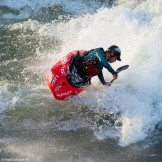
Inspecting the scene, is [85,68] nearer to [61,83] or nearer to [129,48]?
[61,83]

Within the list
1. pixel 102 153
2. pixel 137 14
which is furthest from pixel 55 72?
pixel 137 14

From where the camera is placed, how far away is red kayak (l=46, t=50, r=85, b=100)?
25.5 feet

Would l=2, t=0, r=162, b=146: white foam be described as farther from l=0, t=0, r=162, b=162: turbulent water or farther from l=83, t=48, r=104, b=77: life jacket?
l=83, t=48, r=104, b=77: life jacket

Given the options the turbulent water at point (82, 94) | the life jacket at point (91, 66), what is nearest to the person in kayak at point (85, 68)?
the life jacket at point (91, 66)

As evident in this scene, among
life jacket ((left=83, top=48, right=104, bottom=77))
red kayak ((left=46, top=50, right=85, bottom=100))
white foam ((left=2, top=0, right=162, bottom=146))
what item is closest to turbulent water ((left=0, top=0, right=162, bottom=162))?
white foam ((left=2, top=0, right=162, bottom=146))

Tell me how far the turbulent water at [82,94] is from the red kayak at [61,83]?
26cm

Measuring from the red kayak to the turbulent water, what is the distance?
0.26 metres

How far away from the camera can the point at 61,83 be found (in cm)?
781

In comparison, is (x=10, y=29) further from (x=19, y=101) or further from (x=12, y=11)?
(x=19, y=101)

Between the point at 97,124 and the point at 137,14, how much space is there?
4.70m

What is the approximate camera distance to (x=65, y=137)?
7.23m

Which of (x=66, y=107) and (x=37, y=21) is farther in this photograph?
(x=37, y=21)

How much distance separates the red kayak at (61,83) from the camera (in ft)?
25.5

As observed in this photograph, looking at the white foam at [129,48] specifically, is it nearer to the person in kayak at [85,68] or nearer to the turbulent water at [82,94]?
the turbulent water at [82,94]
